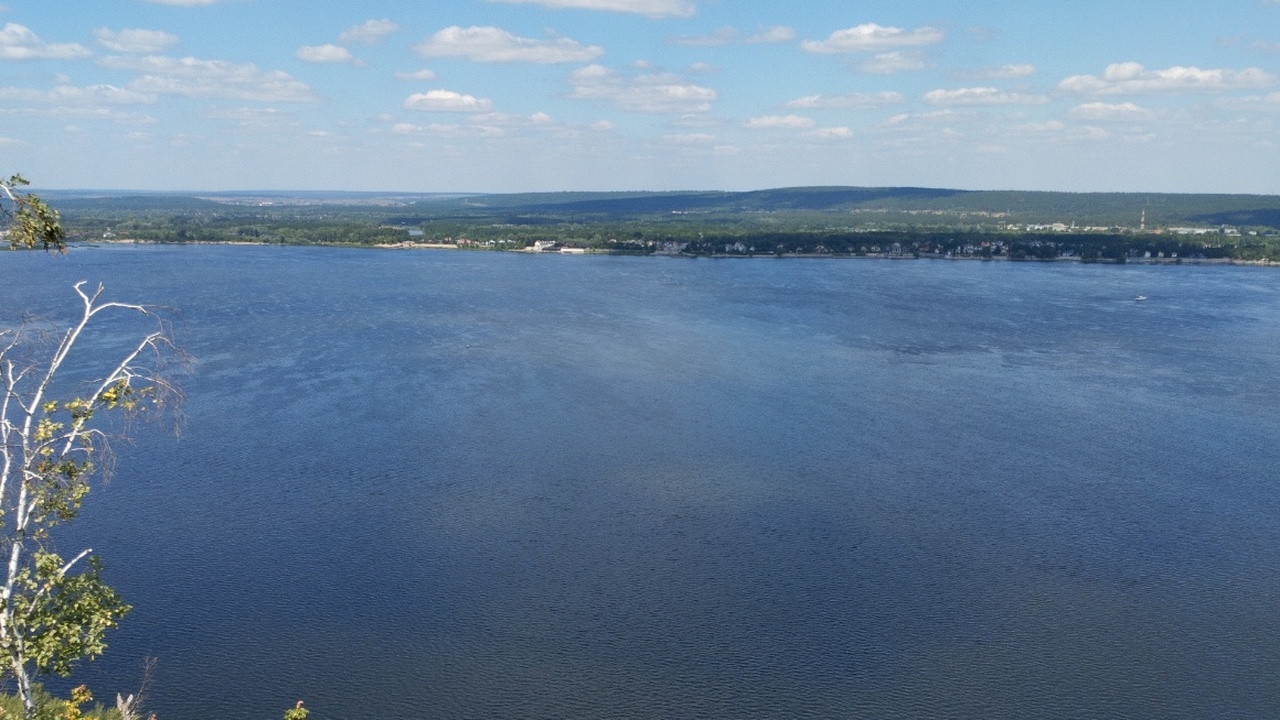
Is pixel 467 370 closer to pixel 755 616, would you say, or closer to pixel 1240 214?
pixel 755 616

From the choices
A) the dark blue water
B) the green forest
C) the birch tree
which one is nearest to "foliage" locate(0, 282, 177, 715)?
the birch tree

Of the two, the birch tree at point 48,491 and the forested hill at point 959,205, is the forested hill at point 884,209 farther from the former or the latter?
the birch tree at point 48,491

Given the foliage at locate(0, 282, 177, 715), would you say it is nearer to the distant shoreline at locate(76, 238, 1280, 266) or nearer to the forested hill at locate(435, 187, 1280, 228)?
the distant shoreline at locate(76, 238, 1280, 266)

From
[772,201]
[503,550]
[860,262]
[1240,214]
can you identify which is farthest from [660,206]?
[503,550]

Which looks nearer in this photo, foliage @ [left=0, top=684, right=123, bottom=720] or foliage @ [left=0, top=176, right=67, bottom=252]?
foliage @ [left=0, top=176, right=67, bottom=252]

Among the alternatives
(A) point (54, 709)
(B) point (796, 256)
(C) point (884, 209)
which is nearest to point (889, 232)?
(B) point (796, 256)
